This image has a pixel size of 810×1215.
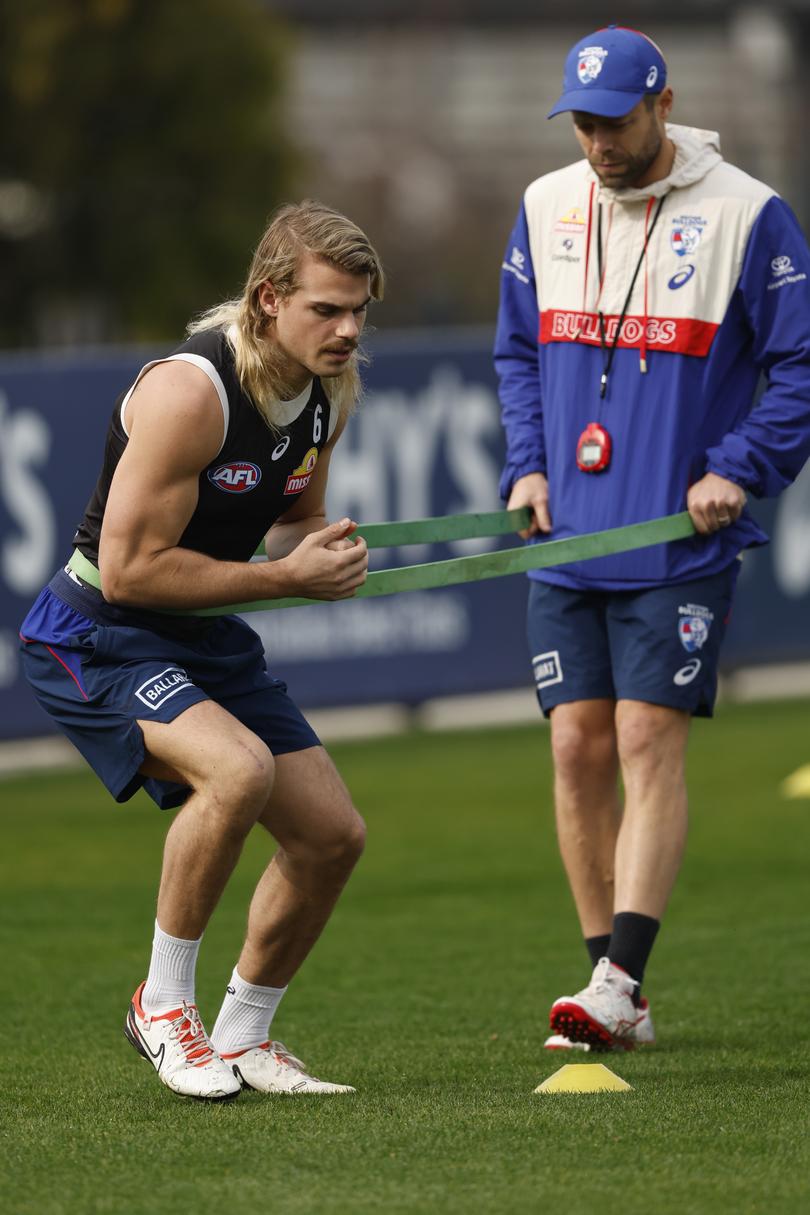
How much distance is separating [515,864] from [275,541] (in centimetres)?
388

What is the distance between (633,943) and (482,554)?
3.46 ft

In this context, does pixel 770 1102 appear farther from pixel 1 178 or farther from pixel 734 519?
pixel 1 178

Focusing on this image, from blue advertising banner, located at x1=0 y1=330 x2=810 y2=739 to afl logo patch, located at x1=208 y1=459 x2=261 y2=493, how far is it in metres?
6.60

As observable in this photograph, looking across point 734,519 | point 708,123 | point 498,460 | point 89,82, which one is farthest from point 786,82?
point 734,519

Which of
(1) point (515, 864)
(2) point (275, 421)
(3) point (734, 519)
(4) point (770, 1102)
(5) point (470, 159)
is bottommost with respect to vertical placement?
(5) point (470, 159)

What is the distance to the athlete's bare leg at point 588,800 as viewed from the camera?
19.2ft

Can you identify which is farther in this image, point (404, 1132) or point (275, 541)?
point (275, 541)

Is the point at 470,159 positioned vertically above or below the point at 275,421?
below

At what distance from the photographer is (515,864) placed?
29.4ft

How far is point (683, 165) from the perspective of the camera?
5699 millimetres

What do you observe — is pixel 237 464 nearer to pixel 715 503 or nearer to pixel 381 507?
pixel 715 503

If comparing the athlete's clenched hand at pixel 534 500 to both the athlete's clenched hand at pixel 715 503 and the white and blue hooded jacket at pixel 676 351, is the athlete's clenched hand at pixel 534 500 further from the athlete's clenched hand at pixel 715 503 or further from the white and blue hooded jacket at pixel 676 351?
the athlete's clenched hand at pixel 715 503

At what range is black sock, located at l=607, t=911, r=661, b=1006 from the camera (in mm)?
5598

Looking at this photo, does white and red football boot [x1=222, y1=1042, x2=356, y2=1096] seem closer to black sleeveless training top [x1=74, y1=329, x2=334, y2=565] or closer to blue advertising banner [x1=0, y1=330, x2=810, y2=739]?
black sleeveless training top [x1=74, y1=329, x2=334, y2=565]
